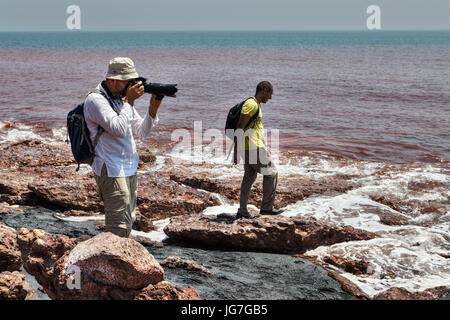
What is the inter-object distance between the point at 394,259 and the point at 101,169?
3758 mm

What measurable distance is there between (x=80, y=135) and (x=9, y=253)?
1180mm

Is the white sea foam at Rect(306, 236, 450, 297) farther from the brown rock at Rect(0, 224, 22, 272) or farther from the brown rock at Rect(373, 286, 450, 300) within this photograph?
the brown rock at Rect(0, 224, 22, 272)

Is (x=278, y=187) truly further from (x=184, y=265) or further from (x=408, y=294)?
(x=408, y=294)

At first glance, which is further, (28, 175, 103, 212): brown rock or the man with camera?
(28, 175, 103, 212): brown rock

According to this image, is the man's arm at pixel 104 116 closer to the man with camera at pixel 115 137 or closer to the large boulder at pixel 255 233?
the man with camera at pixel 115 137

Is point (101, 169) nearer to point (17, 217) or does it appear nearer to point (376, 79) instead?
point (17, 217)

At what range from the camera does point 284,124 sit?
53.2ft

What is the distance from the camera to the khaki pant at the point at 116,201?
372 centimetres

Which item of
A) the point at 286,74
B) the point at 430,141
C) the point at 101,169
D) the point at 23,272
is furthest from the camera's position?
the point at 286,74

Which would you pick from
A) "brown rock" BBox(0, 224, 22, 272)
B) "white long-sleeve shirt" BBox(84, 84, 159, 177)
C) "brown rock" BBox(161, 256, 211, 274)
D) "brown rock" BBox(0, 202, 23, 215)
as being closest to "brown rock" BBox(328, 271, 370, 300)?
"brown rock" BBox(161, 256, 211, 274)

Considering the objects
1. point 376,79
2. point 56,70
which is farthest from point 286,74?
point 56,70

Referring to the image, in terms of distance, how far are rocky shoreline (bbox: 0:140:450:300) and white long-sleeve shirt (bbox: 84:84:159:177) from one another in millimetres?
561

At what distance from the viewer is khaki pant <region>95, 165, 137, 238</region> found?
372cm
